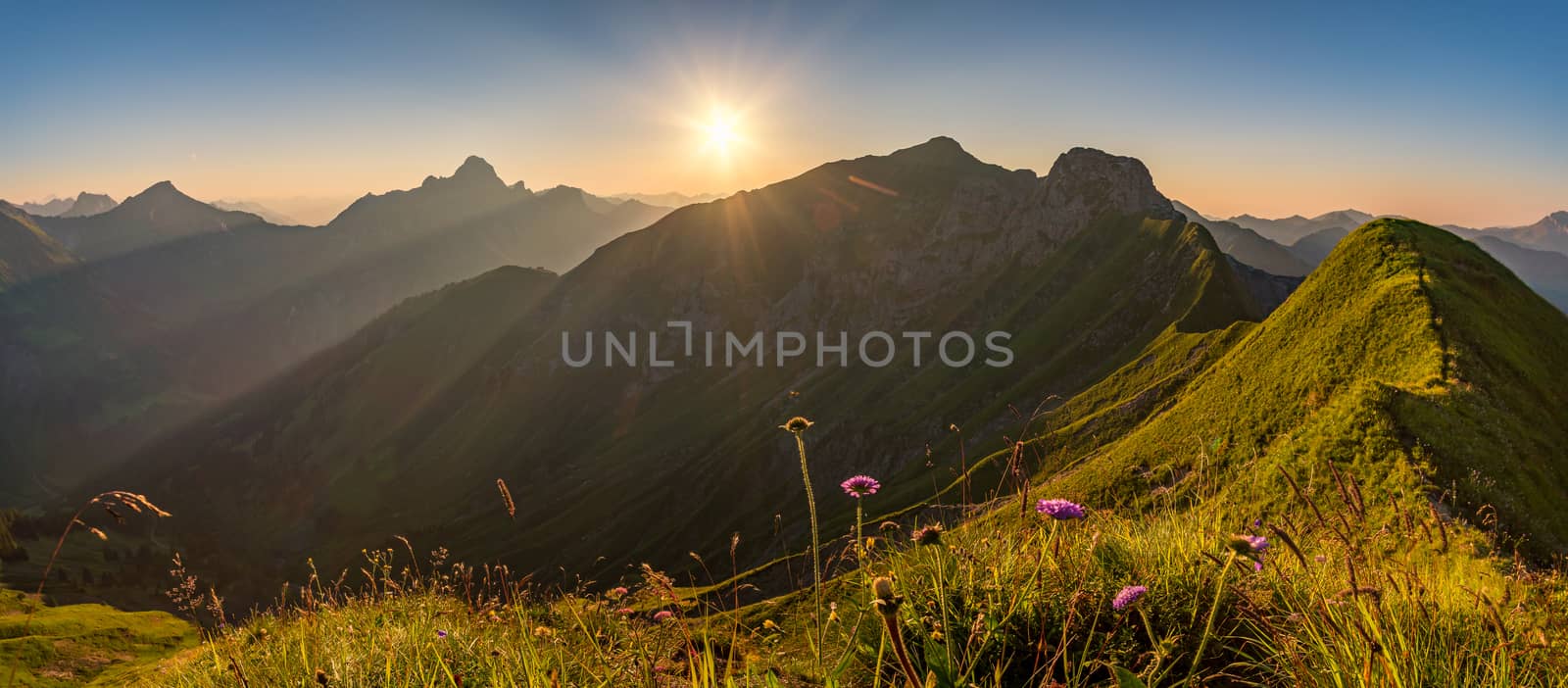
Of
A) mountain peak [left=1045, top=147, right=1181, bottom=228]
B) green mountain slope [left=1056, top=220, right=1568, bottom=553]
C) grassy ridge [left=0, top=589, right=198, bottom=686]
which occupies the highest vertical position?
mountain peak [left=1045, top=147, right=1181, bottom=228]

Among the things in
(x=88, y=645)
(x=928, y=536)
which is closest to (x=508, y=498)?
(x=928, y=536)

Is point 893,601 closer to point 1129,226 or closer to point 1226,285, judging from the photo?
point 1226,285

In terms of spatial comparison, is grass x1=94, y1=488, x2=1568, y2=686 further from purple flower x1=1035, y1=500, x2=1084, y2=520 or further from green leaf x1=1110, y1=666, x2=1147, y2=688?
purple flower x1=1035, y1=500, x2=1084, y2=520

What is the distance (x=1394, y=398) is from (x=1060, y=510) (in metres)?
23.3

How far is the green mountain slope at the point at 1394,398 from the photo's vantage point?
17.8 meters

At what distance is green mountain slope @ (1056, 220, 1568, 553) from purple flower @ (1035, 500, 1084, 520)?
561cm

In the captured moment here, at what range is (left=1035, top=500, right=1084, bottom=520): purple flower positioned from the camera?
467 centimetres

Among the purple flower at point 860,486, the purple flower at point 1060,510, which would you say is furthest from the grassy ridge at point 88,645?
the purple flower at point 1060,510

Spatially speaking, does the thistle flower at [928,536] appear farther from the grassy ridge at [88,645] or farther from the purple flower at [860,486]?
the grassy ridge at [88,645]

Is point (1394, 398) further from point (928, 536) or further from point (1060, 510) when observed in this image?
point (928, 536)

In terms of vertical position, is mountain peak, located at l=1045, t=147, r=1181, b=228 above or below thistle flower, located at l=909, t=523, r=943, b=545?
above

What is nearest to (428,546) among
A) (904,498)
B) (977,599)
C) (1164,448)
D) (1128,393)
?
(904,498)

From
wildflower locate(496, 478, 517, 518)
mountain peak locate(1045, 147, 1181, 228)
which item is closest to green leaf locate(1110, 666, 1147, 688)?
wildflower locate(496, 478, 517, 518)

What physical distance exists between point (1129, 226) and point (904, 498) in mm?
101801
